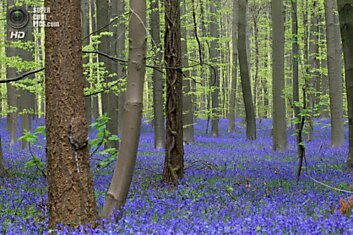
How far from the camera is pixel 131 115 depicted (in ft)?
18.7

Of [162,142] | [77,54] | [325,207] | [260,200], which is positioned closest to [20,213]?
[77,54]

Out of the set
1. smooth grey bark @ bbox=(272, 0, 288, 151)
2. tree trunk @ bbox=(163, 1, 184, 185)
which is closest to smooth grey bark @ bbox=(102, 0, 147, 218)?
tree trunk @ bbox=(163, 1, 184, 185)

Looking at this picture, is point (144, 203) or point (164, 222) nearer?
point (164, 222)

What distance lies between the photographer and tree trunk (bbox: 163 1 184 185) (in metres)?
9.22

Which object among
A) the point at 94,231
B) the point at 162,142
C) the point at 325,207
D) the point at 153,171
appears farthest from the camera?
the point at 162,142

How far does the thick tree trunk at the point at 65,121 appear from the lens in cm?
502

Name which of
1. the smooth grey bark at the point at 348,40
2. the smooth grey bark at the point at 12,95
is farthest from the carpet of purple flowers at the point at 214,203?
the smooth grey bark at the point at 12,95

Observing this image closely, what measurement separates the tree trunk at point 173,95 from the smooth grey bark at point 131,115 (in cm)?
345

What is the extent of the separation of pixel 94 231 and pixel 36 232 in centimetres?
66

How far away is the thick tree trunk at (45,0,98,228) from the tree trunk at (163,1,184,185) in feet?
13.6

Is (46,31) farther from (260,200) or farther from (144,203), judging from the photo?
(260,200)

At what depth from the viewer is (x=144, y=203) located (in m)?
6.75

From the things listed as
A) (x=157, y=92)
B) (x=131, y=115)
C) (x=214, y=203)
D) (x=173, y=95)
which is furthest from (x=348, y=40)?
(x=157, y=92)

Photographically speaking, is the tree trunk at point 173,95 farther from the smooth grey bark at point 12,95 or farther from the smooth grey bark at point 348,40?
the smooth grey bark at point 12,95
